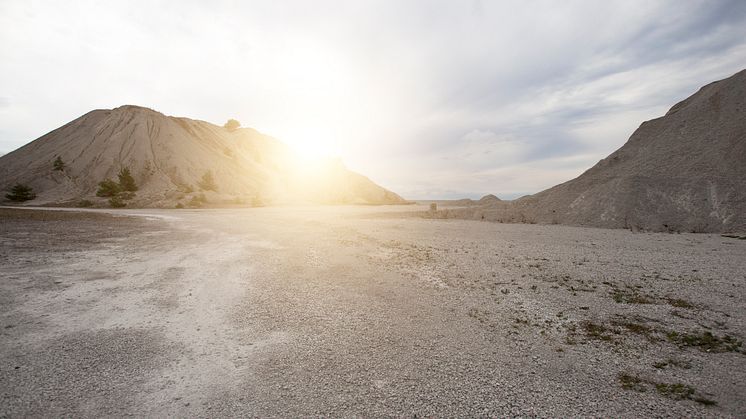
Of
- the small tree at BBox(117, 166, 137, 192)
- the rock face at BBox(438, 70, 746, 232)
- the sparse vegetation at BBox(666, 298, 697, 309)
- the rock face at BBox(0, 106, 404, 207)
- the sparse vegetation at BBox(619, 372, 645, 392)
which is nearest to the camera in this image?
the sparse vegetation at BBox(619, 372, 645, 392)

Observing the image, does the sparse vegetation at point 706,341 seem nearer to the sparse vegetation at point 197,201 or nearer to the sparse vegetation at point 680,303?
the sparse vegetation at point 680,303

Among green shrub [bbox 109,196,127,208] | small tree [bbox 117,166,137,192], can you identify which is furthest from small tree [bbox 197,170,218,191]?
green shrub [bbox 109,196,127,208]

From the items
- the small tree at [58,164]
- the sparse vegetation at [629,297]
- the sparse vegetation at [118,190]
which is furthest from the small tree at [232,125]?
the sparse vegetation at [629,297]

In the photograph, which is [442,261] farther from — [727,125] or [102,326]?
[727,125]

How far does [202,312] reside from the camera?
9.48 m

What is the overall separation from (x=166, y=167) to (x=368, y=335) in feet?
320

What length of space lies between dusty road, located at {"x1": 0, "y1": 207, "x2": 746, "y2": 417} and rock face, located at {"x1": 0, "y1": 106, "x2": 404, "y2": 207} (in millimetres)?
57282

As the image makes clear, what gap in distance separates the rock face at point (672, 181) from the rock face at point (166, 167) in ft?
202

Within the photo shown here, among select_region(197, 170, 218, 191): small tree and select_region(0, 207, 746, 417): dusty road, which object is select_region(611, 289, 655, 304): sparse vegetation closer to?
select_region(0, 207, 746, 417): dusty road

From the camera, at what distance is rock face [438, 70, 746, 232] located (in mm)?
26812

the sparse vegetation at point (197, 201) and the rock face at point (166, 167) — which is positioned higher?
the rock face at point (166, 167)

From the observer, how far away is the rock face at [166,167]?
71.7 m

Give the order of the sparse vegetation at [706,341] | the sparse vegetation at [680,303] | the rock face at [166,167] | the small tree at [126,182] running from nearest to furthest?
1. the sparse vegetation at [706,341]
2. the sparse vegetation at [680,303]
3. the small tree at [126,182]
4. the rock face at [166,167]

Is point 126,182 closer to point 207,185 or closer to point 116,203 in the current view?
point 116,203
